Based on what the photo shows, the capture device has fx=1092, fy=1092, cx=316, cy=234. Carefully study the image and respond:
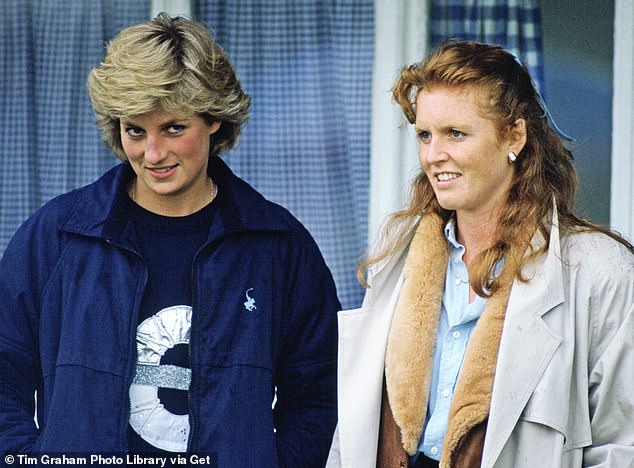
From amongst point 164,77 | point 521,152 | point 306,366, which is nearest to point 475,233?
point 521,152

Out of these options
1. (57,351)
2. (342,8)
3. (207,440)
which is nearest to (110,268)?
(57,351)

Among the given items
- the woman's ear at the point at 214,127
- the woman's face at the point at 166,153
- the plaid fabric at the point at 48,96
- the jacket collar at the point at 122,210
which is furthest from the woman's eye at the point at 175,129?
the plaid fabric at the point at 48,96

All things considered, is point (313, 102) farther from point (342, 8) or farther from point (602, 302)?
point (602, 302)

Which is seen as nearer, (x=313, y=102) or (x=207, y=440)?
(x=207, y=440)

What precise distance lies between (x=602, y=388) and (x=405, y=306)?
1.73ft

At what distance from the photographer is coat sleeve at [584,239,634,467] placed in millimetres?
2428

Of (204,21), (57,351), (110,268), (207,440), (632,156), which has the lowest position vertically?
(207,440)

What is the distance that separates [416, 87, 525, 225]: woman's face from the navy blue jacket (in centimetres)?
53

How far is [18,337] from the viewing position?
285 centimetres

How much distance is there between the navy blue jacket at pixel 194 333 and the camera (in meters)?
2.76

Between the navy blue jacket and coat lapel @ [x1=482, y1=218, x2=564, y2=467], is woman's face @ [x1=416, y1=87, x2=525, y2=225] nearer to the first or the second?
coat lapel @ [x1=482, y1=218, x2=564, y2=467]

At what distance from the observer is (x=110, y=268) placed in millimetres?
2842

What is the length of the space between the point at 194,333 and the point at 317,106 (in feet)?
4.44

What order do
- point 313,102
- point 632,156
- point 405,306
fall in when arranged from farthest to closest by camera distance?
point 313,102 < point 632,156 < point 405,306
